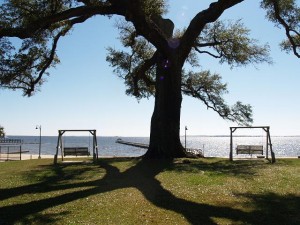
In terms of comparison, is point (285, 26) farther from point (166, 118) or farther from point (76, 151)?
point (76, 151)

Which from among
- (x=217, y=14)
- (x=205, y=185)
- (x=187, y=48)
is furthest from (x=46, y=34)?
(x=205, y=185)

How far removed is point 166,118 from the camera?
81.7 feet

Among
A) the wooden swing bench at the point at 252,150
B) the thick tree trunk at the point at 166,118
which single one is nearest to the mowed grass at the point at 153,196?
the thick tree trunk at the point at 166,118

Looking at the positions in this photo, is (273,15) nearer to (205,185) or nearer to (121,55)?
(121,55)

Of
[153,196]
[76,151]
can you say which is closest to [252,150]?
[76,151]

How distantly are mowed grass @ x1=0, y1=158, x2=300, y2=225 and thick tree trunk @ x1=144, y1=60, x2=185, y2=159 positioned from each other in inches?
209

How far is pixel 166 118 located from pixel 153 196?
12626mm

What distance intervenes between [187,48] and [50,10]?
8811mm

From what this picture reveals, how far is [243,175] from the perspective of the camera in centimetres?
1686

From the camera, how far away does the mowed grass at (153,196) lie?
991cm

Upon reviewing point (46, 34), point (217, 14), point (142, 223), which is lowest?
point (142, 223)

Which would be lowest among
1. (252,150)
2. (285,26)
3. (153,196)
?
(153,196)

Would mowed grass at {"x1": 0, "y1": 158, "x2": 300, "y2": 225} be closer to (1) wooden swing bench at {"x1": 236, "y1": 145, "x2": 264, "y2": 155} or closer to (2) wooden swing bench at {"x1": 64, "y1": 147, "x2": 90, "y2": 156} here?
(2) wooden swing bench at {"x1": 64, "y1": 147, "x2": 90, "y2": 156}

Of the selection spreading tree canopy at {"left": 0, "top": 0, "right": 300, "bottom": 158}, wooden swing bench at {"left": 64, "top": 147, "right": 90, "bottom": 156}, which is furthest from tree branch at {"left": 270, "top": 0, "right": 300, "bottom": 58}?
wooden swing bench at {"left": 64, "top": 147, "right": 90, "bottom": 156}
